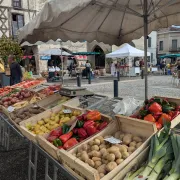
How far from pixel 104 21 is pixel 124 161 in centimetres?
323

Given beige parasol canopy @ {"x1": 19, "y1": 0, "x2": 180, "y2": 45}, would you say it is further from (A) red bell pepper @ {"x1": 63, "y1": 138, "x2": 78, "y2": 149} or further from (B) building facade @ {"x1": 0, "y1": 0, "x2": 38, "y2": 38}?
(B) building facade @ {"x1": 0, "y1": 0, "x2": 38, "y2": 38}

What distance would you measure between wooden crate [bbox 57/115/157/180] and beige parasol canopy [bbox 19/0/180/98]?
1466 mm

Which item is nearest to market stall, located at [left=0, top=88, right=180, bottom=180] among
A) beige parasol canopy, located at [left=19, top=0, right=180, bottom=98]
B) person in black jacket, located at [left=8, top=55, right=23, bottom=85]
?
beige parasol canopy, located at [left=19, top=0, right=180, bottom=98]

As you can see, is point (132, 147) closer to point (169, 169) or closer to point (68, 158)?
point (169, 169)

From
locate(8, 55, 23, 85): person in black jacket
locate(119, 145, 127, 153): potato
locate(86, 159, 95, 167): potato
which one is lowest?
locate(86, 159, 95, 167): potato

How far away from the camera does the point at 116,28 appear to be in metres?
4.79

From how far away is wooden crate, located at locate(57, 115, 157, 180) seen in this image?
1.70 metres

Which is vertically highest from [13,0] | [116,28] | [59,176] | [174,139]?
[13,0]

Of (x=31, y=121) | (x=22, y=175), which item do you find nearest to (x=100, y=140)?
(x=31, y=121)

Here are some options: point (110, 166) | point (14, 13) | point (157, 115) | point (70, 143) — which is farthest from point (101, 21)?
point (14, 13)

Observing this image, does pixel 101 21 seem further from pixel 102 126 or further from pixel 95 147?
pixel 95 147

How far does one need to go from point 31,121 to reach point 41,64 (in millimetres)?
21455

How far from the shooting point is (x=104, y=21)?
4.38m

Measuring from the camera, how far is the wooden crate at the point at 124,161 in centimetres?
170
